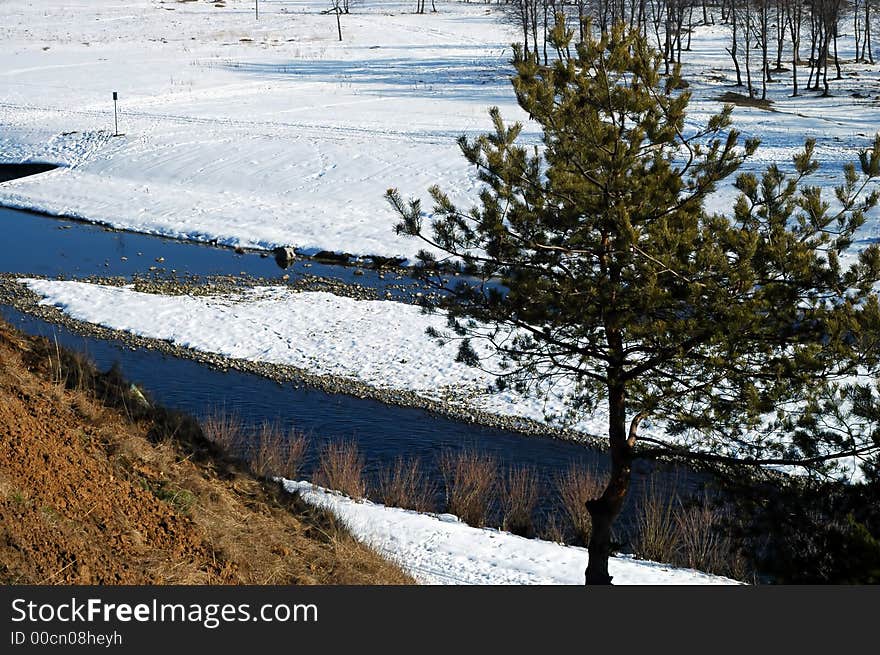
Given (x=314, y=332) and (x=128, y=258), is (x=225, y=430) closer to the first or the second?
(x=314, y=332)

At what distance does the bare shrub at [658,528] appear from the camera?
12656 mm

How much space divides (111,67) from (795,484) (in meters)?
54.0

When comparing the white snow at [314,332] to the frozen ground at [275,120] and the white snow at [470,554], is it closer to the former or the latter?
the white snow at [470,554]

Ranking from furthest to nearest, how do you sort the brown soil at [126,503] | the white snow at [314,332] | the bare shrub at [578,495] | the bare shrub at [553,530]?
the white snow at [314,332]
the bare shrub at [578,495]
the bare shrub at [553,530]
the brown soil at [126,503]

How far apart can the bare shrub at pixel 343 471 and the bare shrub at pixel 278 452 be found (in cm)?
36

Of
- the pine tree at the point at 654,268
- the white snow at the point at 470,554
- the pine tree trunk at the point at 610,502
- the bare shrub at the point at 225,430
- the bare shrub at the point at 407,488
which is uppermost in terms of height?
the pine tree at the point at 654,268

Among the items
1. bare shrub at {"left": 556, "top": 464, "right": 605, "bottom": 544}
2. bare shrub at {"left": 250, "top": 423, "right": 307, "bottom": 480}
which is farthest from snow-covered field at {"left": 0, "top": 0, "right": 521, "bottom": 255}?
bare shrub at {"left": 556, "top": 464, "right": 605, "bottom": 544}

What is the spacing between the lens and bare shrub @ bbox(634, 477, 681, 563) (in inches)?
498

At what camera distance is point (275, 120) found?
42.9 meters

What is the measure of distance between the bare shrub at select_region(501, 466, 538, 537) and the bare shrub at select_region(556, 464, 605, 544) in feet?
1.39

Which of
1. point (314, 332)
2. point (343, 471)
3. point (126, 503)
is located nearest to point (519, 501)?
point (343, 471)

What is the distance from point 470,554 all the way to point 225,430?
4963mm

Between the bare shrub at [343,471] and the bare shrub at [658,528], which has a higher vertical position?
the bare shrub at [343,471]

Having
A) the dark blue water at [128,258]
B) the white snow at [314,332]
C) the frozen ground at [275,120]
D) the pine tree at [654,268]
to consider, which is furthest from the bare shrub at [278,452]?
the frozen ground at [275,120]
